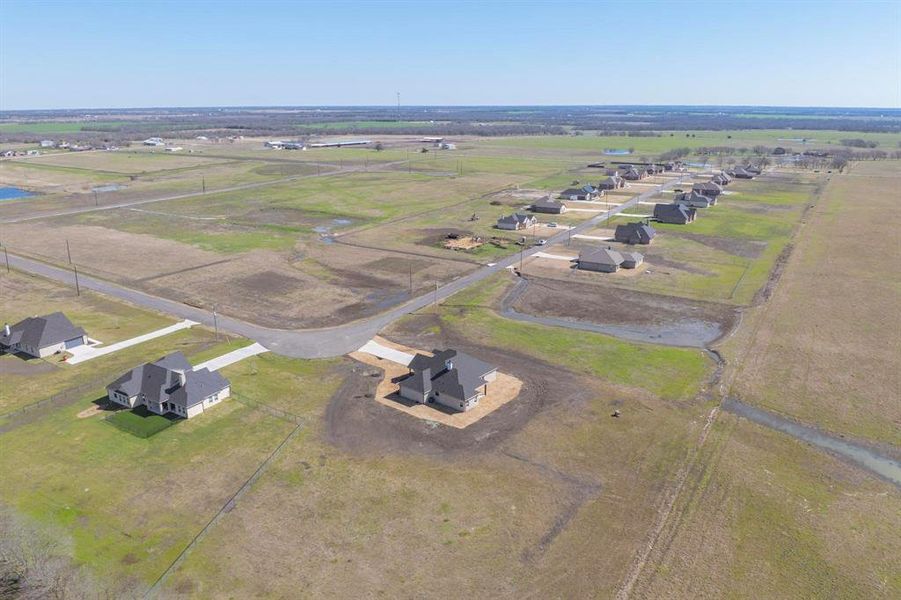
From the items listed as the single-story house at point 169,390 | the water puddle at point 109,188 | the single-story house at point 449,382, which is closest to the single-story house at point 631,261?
the single-story house at point 449,382

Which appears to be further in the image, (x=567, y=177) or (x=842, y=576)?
(x=567, y=177)

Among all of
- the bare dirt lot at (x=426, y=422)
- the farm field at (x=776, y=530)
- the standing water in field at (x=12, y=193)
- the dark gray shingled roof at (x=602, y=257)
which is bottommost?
the farm field at (x=776, y=530)

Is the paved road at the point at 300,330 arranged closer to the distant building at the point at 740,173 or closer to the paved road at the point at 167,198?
the paved road at the point at 167,198

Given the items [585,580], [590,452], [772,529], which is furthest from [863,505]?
[585,580]

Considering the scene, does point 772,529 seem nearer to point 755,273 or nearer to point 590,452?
point 590,452

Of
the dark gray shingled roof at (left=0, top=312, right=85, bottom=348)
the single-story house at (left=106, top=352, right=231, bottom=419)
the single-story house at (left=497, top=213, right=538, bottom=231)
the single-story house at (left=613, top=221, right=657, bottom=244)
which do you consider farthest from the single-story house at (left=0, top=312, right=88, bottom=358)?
the single-story house at (left=613, top=221, right=657, bottom=244)

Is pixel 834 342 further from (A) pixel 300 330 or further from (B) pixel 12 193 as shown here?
(B) pixel 12 193
